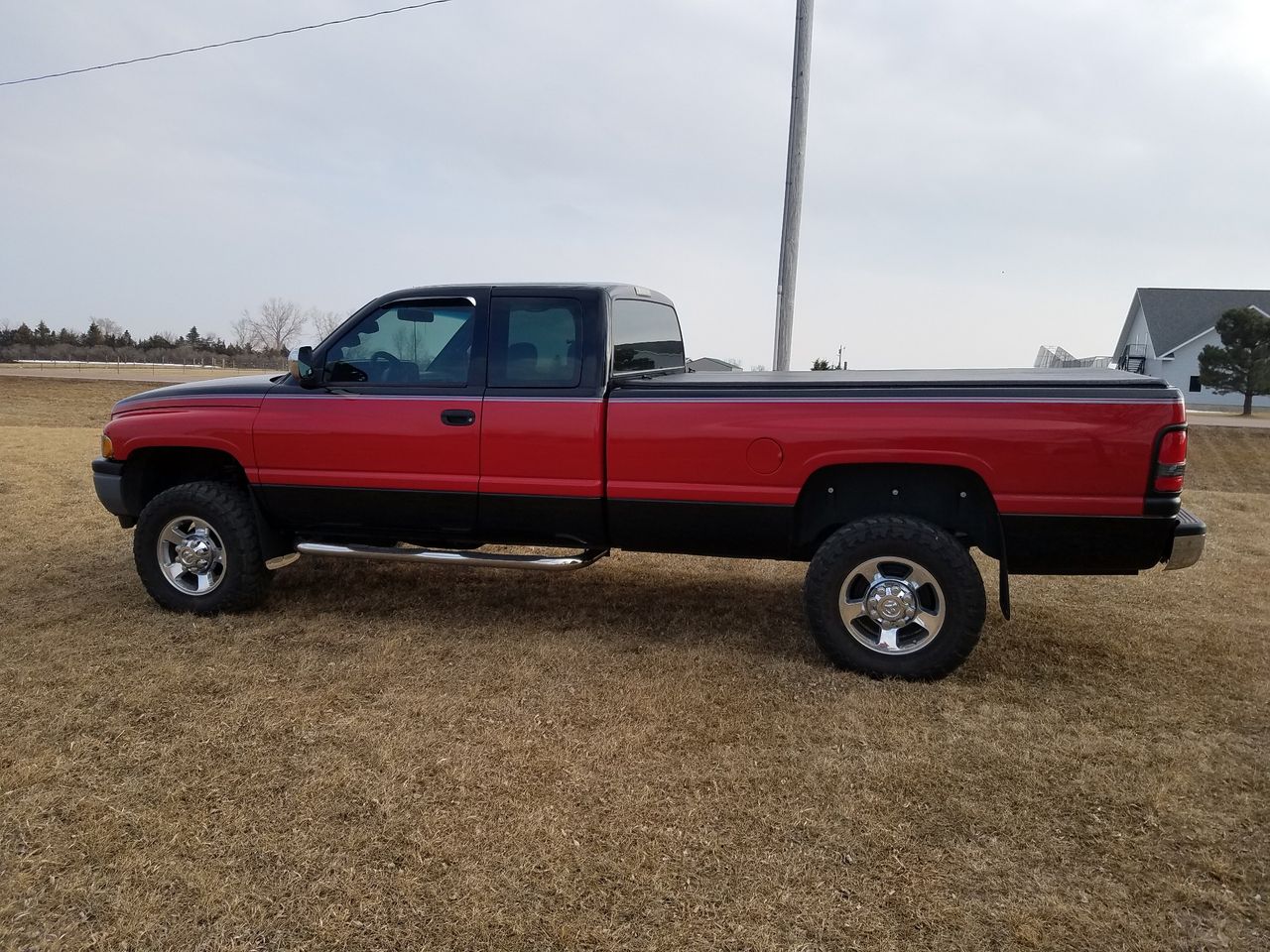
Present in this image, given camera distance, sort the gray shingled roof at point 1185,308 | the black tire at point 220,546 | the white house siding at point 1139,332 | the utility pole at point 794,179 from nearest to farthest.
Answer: the black tire at point 220,546, the utility pole at point 794,179, the gray shingled roof at point 1185,308, the white house siding at point 1139,332

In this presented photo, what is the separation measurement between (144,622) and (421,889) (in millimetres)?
3186

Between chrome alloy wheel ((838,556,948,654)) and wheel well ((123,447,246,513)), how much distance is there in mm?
3475

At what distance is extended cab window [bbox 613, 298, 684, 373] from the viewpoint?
477cm

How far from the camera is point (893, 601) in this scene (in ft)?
13.6

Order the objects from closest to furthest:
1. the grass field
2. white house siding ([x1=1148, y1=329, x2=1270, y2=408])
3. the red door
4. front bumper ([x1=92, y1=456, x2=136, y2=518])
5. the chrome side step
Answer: the grass field
the chrome side step
the red door
front bumper ([x1=92, y1=456, x2=136, y2=518])
white house siding ([x1=1148, y1=329, x2=1270, y2=408])

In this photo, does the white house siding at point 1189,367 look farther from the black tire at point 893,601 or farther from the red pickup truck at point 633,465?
the black tire at point 893,601

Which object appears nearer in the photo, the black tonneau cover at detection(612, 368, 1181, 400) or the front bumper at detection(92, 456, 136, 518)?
the black tonneau cover at detection(612, 368, 1181, 400)

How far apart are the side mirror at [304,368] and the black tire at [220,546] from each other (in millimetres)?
784

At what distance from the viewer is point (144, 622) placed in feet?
16.3

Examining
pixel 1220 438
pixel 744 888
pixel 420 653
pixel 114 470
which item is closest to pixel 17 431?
pixel 114 470

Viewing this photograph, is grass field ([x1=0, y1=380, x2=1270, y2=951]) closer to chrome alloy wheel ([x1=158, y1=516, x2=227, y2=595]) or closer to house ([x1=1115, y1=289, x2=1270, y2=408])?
chrome alloy wheel ([x1=158, y1=516, x2=227, y2=595])

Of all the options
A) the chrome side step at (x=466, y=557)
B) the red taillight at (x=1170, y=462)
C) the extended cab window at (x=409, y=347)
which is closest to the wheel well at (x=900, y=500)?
the red taillight at (x=1170, y=462)

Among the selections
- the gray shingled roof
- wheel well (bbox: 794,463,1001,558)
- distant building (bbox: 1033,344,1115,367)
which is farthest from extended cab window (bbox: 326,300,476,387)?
the gray shingled roof

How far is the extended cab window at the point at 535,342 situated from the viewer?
4605mm
